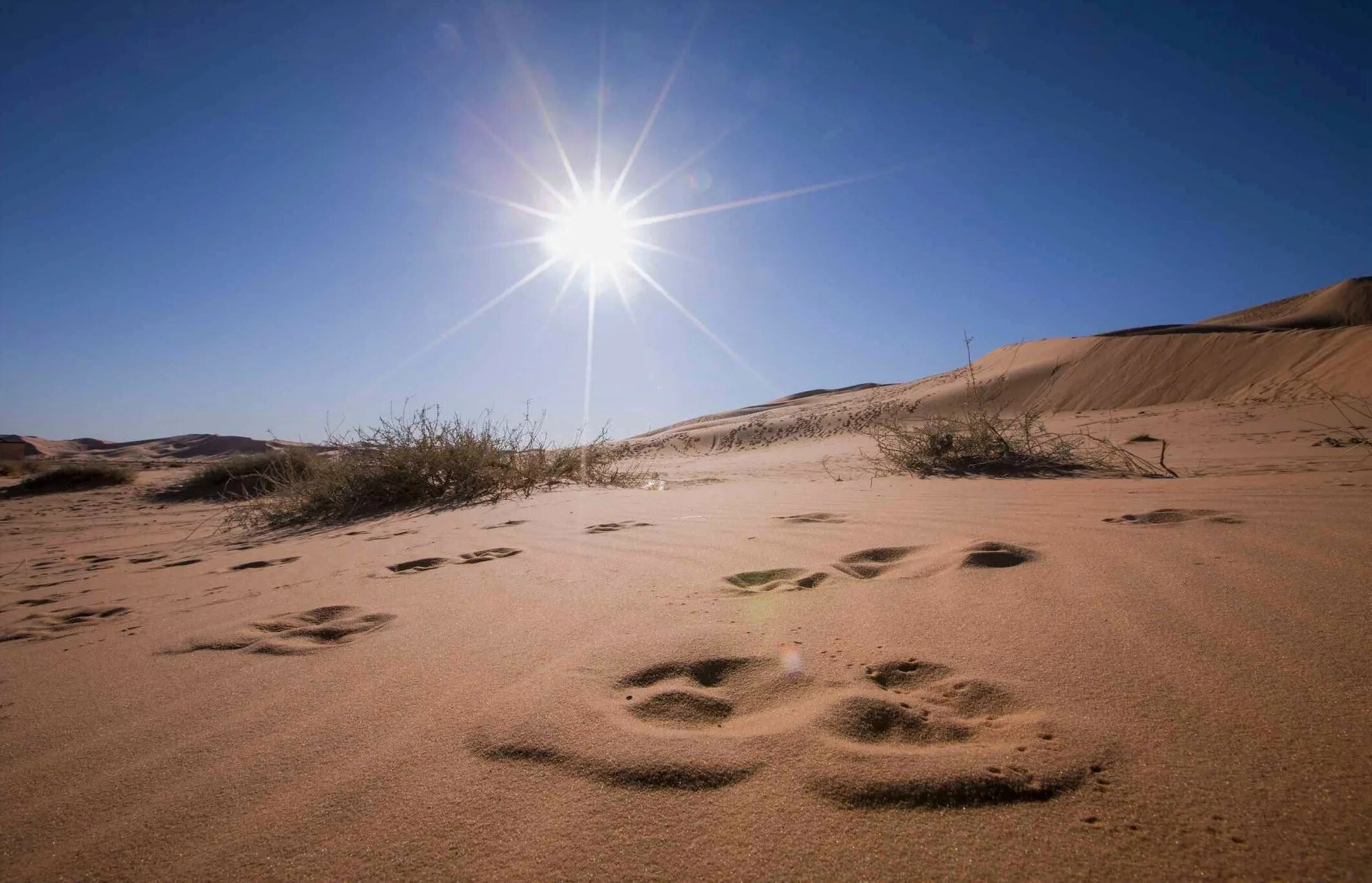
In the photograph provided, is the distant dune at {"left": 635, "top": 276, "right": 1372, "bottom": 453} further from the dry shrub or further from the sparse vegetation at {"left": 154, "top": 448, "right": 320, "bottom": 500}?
the sparse vegetation at {"left": 154, "top": 448, "right": 320, "bottom": 500}

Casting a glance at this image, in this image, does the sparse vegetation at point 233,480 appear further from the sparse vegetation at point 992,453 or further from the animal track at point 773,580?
the animal track at point 773,580

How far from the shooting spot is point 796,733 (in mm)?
842

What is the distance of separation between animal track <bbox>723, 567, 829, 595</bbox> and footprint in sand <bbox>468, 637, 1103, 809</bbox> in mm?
481

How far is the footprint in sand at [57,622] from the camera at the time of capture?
1.76 metres

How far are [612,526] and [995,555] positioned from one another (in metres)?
1.70

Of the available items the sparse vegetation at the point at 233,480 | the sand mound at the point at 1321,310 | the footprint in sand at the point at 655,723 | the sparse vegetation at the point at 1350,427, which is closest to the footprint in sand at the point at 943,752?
the footprint in sand at the point at 655,723

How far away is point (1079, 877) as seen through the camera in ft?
1.87

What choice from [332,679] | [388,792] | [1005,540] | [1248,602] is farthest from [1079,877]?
[1005,540]

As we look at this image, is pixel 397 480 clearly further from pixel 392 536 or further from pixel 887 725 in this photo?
pixel 887 725

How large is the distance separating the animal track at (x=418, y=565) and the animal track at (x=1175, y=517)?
2.55 meters

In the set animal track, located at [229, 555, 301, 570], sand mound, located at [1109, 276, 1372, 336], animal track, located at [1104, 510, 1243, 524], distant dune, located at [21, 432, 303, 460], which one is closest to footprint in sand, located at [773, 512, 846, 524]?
animal track, located at [1104, 510, 1243, 524]

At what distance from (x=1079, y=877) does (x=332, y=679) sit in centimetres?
127

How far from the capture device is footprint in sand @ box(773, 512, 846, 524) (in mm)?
2570

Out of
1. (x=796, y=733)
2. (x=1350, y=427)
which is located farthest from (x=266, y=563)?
(x=1350, y=427)
